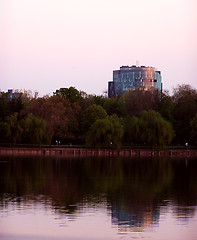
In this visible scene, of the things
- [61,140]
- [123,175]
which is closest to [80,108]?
[61,140]

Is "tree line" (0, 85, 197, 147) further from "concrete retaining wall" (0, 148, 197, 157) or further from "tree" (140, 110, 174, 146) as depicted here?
"concrete retaining wall" (0, 148, 197, 157)

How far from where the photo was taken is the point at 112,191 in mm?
29047

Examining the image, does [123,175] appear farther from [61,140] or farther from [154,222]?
[61,140]

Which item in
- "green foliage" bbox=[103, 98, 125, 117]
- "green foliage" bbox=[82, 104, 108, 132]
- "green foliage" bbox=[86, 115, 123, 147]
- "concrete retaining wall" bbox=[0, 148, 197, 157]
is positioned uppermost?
"green foliage" bbox=[103, 98, 125, 117]

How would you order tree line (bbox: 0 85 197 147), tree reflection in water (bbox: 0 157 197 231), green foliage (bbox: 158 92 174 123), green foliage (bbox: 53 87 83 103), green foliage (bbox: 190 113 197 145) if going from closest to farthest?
tree reflection in water (bbox: 0 157 197 231), tree line (bbox: 0 85 197 147), green foliage (bbox: 190 113 197 145), green foliage (bbox: 158 92 174 123), green foliage (bbox: 53 87 83 103)

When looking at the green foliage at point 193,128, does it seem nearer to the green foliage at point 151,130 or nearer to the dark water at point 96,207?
the green foliage at point 151,130

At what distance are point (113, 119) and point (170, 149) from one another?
26.9 feet

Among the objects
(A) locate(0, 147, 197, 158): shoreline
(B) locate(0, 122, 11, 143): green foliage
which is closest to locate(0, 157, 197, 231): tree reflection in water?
(A) locate(0, 147, 197, 158): shoreline

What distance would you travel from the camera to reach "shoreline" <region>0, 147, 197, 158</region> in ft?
225

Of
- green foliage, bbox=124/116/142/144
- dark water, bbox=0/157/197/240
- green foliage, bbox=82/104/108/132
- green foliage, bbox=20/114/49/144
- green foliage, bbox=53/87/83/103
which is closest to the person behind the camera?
dark water, bbox=0/157/197/240

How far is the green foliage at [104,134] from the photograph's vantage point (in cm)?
7088

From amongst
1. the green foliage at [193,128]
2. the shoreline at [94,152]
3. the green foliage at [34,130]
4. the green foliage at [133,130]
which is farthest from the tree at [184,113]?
the green foliage at [34,130]

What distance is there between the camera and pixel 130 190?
2950 cm

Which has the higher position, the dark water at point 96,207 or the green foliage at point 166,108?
the green foliage at point 166,108
